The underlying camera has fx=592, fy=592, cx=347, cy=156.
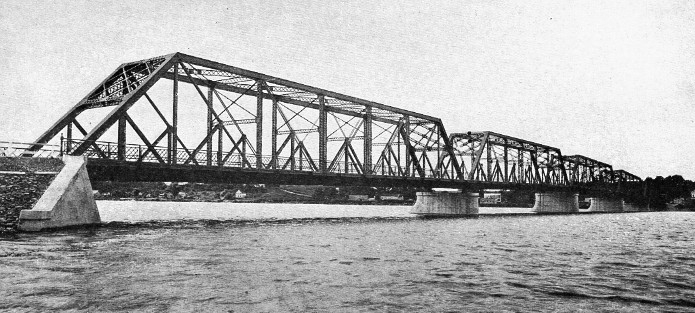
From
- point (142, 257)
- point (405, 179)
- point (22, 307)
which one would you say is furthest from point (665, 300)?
point (405, 179)

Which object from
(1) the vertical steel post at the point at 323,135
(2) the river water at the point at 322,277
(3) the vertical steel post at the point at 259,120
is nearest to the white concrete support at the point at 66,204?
(2) the river water at the point at 322,277

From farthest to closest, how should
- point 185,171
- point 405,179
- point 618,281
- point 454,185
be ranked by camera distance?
1. point 454,185
2. point 405,179
3. point 185,171
4. point 618,281

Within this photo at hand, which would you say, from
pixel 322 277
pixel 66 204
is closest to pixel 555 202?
pixel 66 204

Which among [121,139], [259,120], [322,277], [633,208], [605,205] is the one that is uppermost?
[259,120]

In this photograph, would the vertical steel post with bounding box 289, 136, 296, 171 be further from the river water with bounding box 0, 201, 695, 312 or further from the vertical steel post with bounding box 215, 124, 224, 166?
the river water with bounding box 0, 201, 695, 312

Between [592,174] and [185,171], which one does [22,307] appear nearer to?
[185,171]

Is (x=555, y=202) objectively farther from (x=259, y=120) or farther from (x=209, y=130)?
(x=209, y=130)
